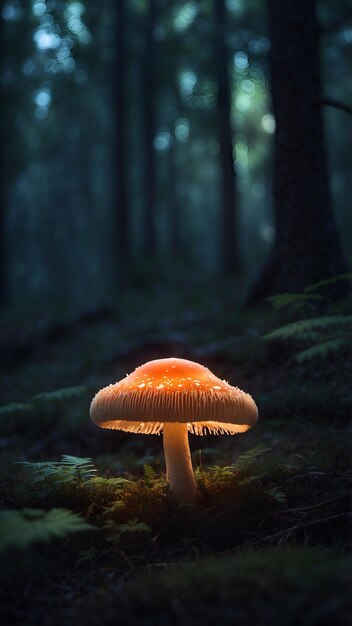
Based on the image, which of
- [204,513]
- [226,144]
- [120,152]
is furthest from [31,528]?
[120,152]

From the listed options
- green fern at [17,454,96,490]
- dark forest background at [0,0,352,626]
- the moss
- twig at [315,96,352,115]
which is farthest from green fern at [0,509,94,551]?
twig at [315,96,352,115]

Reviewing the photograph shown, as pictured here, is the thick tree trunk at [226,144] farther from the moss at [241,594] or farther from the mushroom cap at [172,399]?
the moss at [241,594]

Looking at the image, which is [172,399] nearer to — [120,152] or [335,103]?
[335,103]

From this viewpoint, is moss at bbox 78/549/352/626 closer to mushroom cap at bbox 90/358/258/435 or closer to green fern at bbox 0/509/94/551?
green fern at bbox 0/509/94/551

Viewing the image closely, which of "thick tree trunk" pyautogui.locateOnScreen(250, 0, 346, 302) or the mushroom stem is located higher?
"thick tree trunk" pyautogui.locateOnScreen(250, 0, 346, 302)

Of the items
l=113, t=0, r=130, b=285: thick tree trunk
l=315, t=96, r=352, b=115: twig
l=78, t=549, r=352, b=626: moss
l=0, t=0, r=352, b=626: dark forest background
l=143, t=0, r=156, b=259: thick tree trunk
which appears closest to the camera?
l=78, t=549, r=352, b=626: moss

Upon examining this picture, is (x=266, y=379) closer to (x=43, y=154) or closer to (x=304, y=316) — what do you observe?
(x=304, y=316)

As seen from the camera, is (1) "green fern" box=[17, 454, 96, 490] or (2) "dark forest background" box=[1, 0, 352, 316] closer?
(1) "green fern" box=[17, 454, 96, 490]
